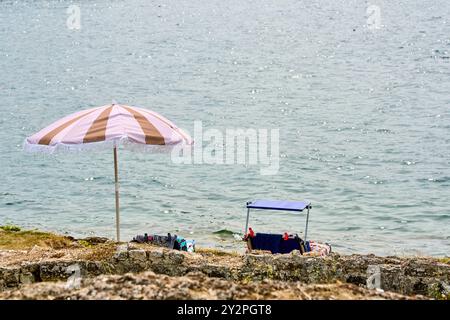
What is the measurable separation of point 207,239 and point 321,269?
36.5 ft

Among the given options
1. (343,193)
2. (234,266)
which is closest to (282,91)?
(343,193)

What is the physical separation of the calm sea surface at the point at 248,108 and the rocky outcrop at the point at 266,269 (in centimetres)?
899

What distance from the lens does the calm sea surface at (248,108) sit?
23875mm

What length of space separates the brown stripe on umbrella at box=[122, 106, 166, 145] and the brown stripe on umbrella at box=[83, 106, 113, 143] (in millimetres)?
412

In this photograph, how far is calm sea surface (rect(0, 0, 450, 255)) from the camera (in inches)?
940

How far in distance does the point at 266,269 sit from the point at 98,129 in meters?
4.31

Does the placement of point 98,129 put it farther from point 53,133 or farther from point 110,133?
point 53,133

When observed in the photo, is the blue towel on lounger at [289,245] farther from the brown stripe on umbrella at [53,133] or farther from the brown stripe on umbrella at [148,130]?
the brown stripe on umbrella at [53,133]

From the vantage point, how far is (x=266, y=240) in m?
14.7

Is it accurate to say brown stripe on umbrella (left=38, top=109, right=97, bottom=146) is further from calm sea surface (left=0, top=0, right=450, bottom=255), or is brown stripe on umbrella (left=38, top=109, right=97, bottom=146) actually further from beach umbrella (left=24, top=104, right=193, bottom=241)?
calm sea surface (left=0, top=0, right=450, bottom=255)

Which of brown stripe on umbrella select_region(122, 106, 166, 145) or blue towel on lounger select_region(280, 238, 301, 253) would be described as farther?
blue towel on lounger select_region(280, 238, 301, 253)

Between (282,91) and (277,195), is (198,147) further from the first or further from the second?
(282,91)

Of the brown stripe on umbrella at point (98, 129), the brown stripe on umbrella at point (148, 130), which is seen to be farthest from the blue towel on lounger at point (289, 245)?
the brown stripe on umbrella at point (98, 129)

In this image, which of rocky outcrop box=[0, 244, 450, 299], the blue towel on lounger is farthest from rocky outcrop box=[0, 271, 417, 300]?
the blue towel on lounger
